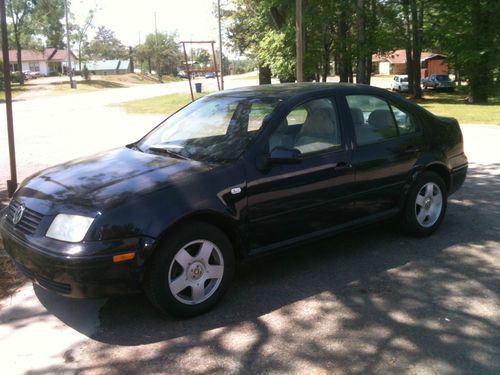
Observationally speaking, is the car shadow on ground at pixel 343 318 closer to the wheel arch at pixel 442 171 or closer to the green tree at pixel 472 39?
the wheel arch at pixel 442 171

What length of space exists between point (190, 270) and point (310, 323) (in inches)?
36.0

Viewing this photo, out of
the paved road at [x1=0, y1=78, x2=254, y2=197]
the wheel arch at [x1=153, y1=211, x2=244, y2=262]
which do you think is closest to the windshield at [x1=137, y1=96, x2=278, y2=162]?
the wheel arch at [x1=153, y1=211, x2=244, y2=262]

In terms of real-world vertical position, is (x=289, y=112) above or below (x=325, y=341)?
above

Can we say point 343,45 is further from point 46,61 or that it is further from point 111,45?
point 111,45

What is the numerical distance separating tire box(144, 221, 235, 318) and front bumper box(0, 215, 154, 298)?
4.8 inches

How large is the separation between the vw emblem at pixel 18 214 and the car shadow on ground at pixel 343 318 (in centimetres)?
72

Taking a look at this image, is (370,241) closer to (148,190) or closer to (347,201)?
(347,201)

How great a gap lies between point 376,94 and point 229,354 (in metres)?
2.98

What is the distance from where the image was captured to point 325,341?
341cm

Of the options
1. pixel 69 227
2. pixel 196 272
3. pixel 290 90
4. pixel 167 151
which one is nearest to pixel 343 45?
pixel 290 90

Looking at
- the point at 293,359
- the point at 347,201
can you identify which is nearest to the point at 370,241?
the point at 347,201

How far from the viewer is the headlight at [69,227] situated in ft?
11.1

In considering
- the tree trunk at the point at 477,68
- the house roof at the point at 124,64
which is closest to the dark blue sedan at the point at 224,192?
the tree trunk at the point at 477,68

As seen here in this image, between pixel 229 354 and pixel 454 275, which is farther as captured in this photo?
pixel 454 275
